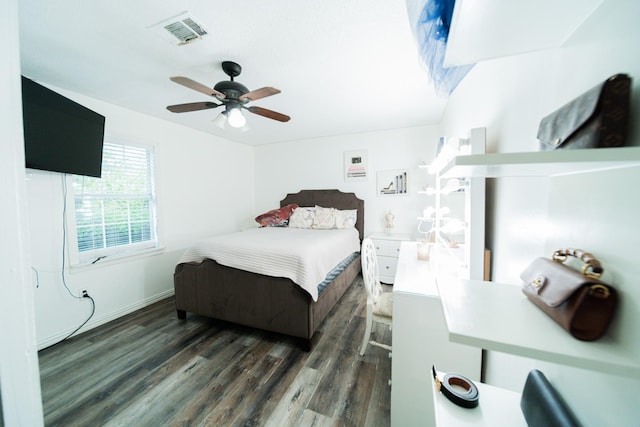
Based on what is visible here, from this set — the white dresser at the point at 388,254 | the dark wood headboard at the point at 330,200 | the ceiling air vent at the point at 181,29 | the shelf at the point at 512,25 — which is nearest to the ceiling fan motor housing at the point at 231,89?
the ceiling air vent at the point at 181,29

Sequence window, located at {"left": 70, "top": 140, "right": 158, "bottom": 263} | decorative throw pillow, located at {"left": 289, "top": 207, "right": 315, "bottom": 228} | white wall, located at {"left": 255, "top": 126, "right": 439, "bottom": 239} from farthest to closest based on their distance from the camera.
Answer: decorative throw pillow, located at {"left": 289, "top": 207, "right": 315, "bottom": 228} < white wall, located at {"left": 255, "top": 126, "right": 439, "bottom": 239} < window, located at {"left": 70, "top": 140, "right": 158, "bottom": 263}

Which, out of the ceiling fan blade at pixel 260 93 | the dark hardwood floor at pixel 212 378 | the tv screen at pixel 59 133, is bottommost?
the dark hardwood floor at pixel 212 378

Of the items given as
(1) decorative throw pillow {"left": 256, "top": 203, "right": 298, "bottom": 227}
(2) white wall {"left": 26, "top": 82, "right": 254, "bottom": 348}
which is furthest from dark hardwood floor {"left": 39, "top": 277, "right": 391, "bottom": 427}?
(1) decorative throw pillow {"left": 256, "top": 203, "right": 298, "bottom": 227}

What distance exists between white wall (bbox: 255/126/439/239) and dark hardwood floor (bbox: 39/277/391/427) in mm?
2016

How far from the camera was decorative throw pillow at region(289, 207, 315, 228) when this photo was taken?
148 inches

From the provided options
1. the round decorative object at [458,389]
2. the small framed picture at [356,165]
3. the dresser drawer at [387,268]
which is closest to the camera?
the round decorative object at [458,389]

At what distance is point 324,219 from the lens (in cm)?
367

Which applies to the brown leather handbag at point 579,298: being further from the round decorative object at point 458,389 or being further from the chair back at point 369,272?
the chair back at point 369,272

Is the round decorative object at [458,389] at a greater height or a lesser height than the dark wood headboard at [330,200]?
lesser

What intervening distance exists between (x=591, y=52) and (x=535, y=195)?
41 centimetres

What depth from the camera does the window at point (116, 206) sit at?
236 cm

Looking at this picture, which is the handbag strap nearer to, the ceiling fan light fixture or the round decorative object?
the round decorative object

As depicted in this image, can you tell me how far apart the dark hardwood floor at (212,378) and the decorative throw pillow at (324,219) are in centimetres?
153

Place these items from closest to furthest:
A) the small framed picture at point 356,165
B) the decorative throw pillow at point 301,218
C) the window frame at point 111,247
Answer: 1. the window frame at point 111,247
2. the decorative throw pillow at point 301,218
3. the small framed picture at point 356,165
